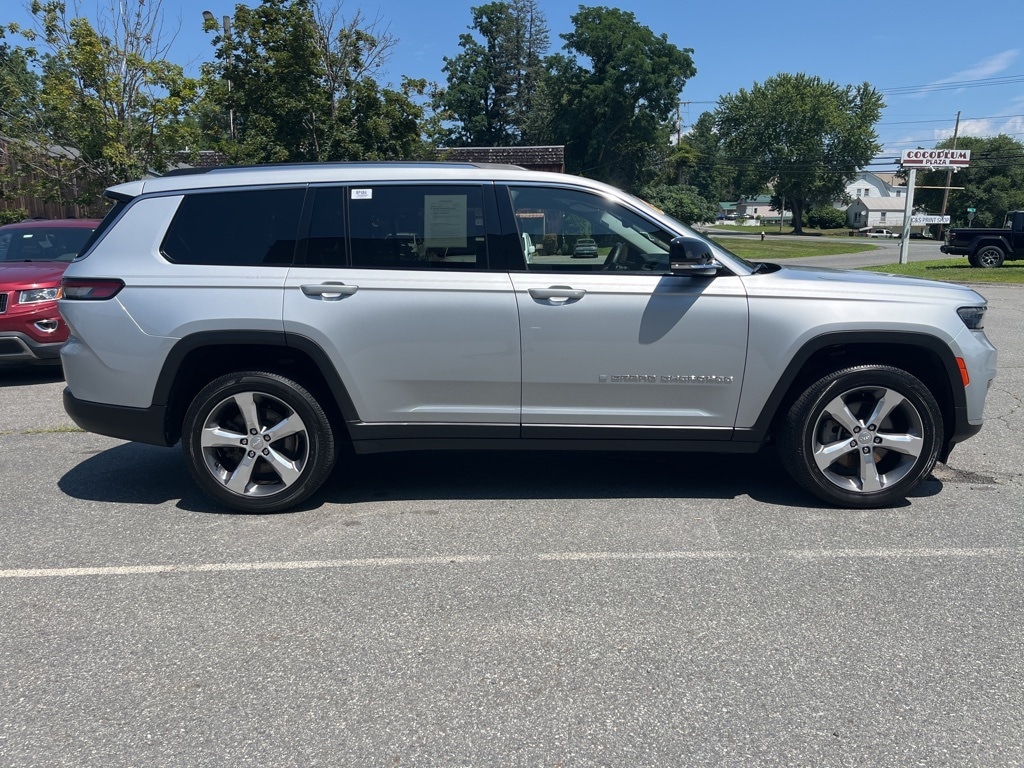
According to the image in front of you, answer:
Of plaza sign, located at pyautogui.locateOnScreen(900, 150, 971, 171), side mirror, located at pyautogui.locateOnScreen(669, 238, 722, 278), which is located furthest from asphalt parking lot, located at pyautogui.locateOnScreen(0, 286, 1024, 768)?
plaza sign, located at pyautogui.locateOnScreen(900, 150, 971, 171)

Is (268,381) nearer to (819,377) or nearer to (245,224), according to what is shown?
(245,224)

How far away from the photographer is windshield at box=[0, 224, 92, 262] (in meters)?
9.70

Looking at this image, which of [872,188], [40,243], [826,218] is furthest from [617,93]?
[872,188]

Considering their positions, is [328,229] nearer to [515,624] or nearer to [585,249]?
[585,249]

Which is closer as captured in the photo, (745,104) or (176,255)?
(176,255)

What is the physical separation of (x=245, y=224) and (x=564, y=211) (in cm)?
181

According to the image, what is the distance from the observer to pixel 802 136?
85.5m

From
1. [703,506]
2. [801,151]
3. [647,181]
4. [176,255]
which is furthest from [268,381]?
[801,151]

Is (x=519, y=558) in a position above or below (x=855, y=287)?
below

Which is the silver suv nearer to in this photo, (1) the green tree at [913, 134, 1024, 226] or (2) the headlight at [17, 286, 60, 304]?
(2) the headlight at [17, 286, 60, 304]

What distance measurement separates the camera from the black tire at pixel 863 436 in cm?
466

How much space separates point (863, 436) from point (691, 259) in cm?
144

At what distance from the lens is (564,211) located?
4.72m

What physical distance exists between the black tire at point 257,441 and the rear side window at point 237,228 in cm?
67
